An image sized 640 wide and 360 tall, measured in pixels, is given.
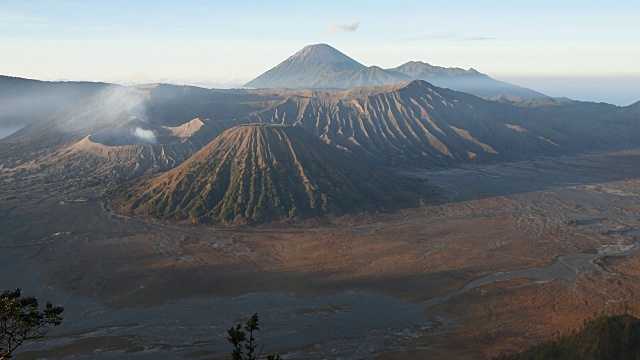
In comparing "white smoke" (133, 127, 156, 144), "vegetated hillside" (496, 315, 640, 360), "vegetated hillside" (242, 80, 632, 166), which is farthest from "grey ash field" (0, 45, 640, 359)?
"vegetated hillside" (496, 315, 640, 360)

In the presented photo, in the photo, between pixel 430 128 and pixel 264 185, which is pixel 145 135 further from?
pixel 430 128

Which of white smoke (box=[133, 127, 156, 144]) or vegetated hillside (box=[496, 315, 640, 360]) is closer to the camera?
vegetated hillside (box=[496, 315, 640, 360])

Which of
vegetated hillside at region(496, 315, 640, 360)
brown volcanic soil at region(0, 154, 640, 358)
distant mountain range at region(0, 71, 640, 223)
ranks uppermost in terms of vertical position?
distant mountain range at region(0, 71, 640, 223)

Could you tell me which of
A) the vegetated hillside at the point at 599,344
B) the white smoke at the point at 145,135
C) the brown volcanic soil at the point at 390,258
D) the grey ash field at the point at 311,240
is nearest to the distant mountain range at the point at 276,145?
the white smoke at the point at 145,135

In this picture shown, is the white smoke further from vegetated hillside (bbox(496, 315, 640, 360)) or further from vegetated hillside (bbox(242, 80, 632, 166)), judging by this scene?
vegetated hillside (bbox(496, 315, 640, 360))

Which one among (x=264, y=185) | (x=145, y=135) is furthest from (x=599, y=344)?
(x=145, y=135)

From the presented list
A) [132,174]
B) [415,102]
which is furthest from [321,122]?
[132,174]
